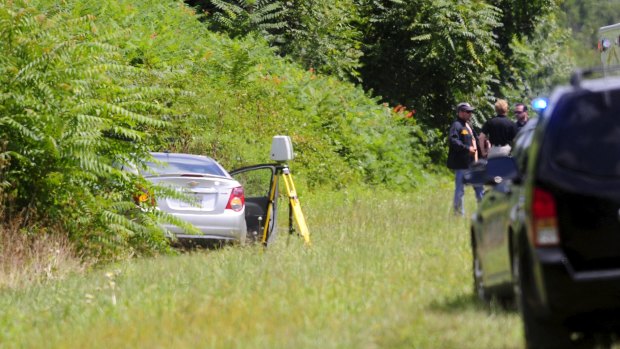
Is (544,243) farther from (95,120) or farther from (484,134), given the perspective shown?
(484,134)

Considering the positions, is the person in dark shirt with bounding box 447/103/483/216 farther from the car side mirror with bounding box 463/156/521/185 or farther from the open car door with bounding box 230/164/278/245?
the car side mirror with bounding box 463/156/521/185

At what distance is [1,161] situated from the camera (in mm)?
15836

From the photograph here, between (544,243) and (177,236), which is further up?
(544,243)

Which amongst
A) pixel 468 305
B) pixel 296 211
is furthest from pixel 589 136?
pixel 296 211

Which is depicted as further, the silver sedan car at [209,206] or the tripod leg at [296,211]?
the silver sedan car at [209,206]

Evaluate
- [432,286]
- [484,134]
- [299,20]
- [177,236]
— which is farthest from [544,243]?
[299,20]

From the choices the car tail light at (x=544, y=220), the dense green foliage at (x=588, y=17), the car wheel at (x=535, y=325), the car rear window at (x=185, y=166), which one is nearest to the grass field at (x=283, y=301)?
the car wheel at (x=535, y=325)

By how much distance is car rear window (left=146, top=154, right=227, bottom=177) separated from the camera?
18.1 meters

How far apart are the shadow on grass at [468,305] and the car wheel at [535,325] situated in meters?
2.07


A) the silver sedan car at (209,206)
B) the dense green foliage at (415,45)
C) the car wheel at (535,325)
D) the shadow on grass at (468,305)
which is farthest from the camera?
the dense green foliage at (415,45)

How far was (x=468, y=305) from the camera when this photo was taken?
1025cm

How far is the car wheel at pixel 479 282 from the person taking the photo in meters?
10.3

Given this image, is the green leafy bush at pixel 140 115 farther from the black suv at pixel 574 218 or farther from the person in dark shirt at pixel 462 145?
the black suv at pixel 574 218

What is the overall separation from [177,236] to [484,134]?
5.92 meters
